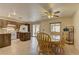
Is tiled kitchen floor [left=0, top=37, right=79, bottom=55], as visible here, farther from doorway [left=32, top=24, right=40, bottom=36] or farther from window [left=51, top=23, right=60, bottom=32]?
window [left=51, top=23, right=60, bottom=32]

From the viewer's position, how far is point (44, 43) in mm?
3082

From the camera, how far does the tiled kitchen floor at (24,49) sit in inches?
116

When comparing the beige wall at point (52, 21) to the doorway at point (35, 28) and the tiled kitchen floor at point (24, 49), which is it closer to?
the doorway at point (35, 28)

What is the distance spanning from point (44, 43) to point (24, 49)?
1.48ft

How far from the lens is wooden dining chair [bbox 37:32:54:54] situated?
3025 millimetres

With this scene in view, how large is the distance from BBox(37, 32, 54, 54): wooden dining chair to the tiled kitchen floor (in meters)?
0.12

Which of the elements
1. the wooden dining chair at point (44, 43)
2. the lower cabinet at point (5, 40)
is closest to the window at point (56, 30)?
the wooden dining chair at point (44, 43)

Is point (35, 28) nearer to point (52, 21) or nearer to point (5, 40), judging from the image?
point (52, 21)

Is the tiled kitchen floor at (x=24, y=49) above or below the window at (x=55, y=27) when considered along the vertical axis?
below

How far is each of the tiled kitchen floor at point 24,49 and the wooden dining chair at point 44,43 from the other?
0.38ft

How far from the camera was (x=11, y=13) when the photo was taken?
2.96 meters
